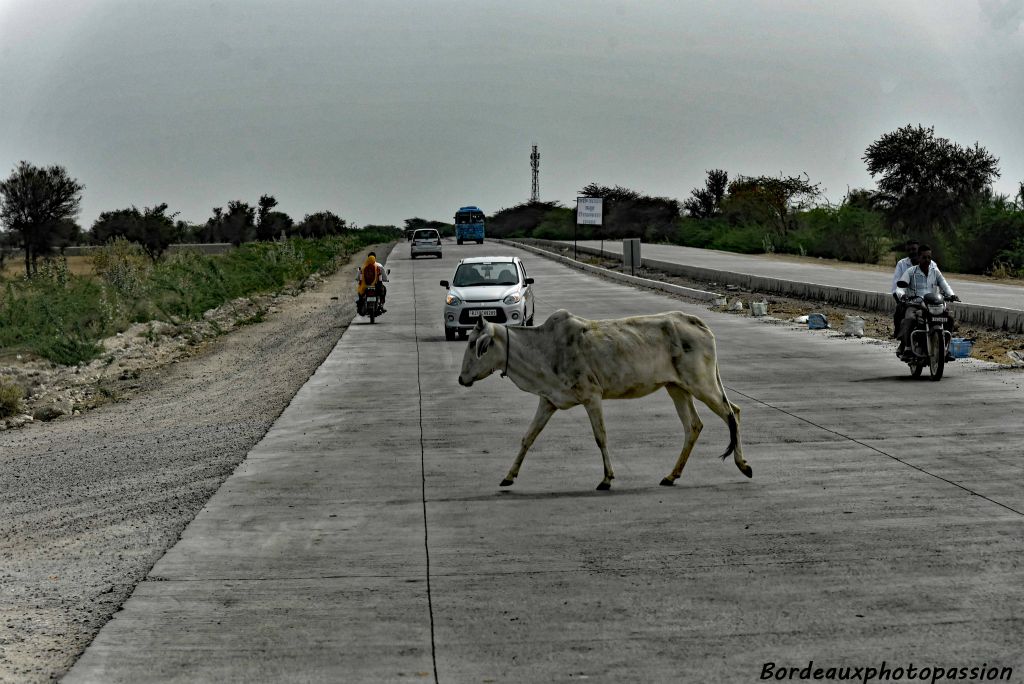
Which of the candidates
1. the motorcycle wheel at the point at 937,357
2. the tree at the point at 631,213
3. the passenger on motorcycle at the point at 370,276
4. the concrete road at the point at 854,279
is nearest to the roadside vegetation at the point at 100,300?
the passenger on motorcycle at the point at 370,276

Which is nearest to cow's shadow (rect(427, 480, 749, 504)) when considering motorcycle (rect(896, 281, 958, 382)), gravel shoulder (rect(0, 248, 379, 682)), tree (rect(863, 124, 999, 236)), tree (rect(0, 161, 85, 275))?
gravel shoulder (rect(0, 248, 379, 682))

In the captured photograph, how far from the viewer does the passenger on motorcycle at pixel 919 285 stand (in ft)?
58.4

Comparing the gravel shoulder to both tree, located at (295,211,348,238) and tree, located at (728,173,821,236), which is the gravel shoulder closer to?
tree, located at (728,173,821,236)

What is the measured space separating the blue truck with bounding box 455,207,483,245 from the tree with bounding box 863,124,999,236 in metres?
36.7

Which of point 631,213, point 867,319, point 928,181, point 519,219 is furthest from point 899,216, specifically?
point 519,219

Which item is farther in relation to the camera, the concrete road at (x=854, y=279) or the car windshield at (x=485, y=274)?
the concrete road at (x=854, y=279)

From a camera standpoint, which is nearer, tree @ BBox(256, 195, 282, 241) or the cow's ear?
the cow's ear

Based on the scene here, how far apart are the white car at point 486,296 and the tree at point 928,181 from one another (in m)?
41.4

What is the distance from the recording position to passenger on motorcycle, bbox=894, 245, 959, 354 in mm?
17797

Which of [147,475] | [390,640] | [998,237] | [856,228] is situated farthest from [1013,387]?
[856,228]

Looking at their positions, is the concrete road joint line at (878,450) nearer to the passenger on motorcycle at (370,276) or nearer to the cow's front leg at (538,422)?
the cow's front leg at (538,422)

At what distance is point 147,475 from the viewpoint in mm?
12367

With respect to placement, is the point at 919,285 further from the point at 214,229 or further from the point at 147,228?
the point at 214,229

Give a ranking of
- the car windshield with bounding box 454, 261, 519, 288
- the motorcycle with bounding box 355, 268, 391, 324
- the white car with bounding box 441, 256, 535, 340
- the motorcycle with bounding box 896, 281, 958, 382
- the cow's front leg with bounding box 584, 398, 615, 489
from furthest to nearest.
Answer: the motorcycle with bounding box 355, 268, 391, 324 → the car windshield with bounding box 454, 261, 519, 288 → the white car with bounding box 441, 256, 535, 340 → the motorcycle with bounding box 896, 281, 958, 382 → the cow's front leg with bounding box 584, 398, 615, 489
